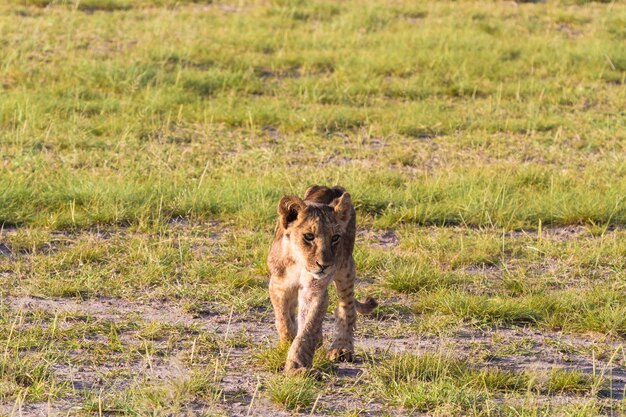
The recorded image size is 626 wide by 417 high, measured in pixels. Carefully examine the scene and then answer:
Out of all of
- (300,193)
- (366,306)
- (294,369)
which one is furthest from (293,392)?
(300,193)

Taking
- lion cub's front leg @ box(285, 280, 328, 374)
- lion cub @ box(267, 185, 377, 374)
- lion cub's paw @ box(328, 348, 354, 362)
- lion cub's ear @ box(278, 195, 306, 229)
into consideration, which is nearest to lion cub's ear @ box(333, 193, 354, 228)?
lion cub @ box(267, 185, 377, 374)

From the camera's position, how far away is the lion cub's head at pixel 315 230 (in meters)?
5.17

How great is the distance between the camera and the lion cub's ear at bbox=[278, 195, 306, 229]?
5270mm

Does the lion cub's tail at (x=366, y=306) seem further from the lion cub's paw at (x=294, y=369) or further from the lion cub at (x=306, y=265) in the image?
the lion cub's paw at (x=294, y=369)

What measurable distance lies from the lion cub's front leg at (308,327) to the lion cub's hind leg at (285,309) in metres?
0.15

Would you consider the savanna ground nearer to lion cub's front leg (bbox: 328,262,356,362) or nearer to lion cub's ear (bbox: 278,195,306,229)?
lion cub's front leg (bbox: 328,262,356,362)

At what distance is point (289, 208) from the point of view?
5.31 meters

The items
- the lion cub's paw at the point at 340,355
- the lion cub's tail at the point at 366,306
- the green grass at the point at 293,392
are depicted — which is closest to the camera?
the green grass at the point at 293,392

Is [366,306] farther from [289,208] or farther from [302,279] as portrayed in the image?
[289,208]

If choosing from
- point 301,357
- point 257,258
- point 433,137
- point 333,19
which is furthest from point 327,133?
point 301,357

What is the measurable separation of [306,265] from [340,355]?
2.15ft

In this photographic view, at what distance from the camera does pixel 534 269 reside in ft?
24.0

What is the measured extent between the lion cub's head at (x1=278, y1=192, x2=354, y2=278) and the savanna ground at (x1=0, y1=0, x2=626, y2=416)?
53 cm

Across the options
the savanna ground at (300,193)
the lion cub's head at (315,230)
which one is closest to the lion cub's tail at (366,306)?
the savanna ground at (300,193)
